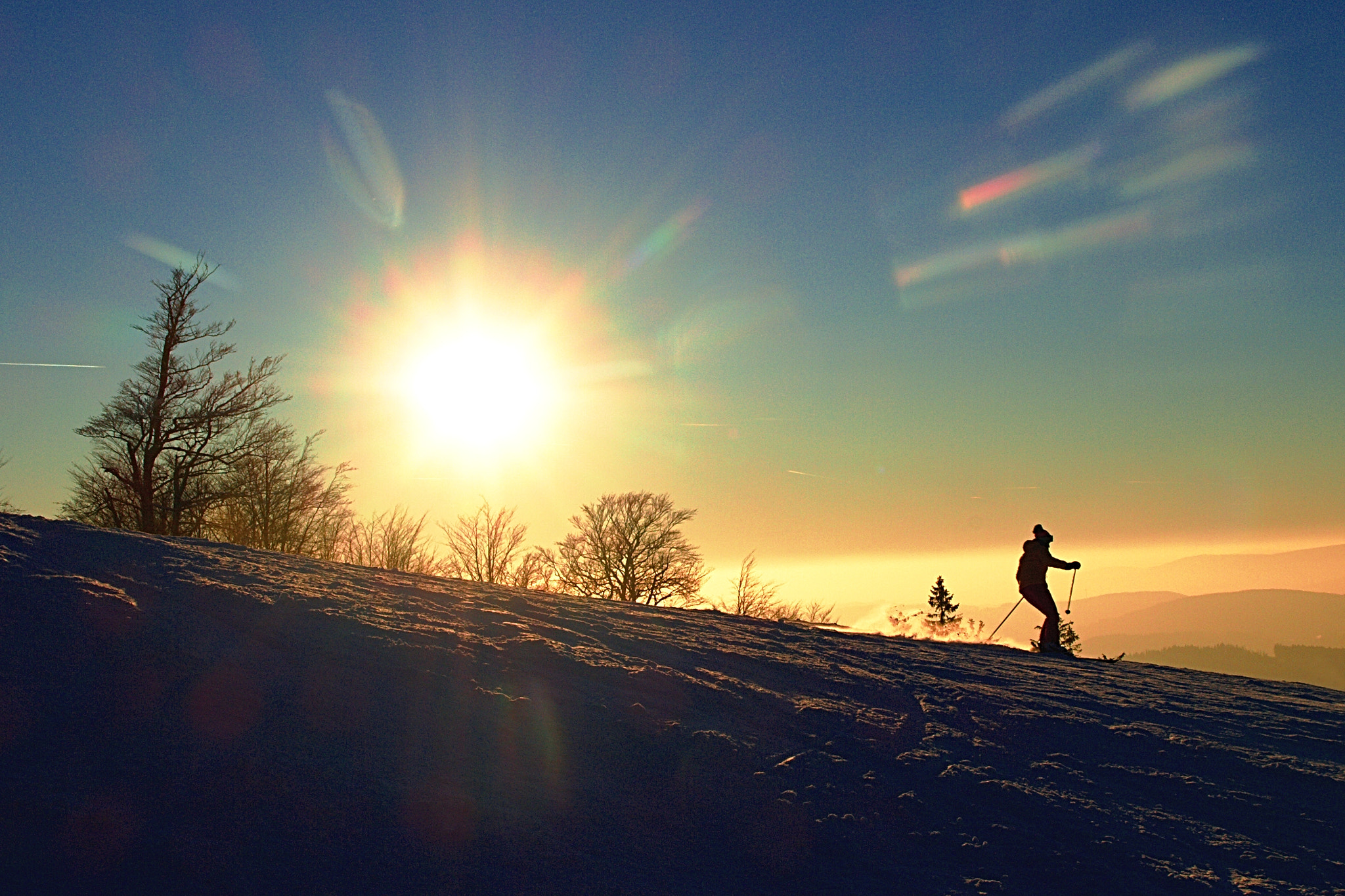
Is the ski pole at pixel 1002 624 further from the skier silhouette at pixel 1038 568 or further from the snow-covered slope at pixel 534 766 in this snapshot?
the snow-covered slope at pixel 534 766

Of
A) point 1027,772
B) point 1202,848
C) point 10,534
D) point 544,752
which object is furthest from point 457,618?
point 1202,848

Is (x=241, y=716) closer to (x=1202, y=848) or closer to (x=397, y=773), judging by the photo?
(x=397, y=773)

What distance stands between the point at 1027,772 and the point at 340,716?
365 cm

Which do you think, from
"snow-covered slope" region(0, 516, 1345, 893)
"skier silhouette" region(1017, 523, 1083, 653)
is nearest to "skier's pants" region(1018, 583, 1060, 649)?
"skier silhouette" region(1017, 523, 1083, 653)

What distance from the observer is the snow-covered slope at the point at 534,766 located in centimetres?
278

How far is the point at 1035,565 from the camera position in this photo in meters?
13.4

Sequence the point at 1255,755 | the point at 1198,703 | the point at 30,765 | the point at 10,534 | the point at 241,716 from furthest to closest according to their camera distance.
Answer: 1. the point at 1198,703
2. the point at 10,534
3. the point at 1255,755
4. the point at 241,716
5. the point at 30,765

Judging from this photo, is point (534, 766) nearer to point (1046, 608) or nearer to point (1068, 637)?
point (1046, 608)

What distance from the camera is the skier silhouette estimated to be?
13.1 m

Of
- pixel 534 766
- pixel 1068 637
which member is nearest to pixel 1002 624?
pixel 534 766

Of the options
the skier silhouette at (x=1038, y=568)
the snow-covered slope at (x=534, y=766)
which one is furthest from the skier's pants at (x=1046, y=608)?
the snow-covered slope at (x=534, y=766)

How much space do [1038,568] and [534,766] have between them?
1186 cm

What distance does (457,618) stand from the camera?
623 centimetres

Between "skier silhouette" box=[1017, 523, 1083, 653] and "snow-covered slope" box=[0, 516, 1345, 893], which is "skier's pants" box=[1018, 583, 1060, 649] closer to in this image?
"skier silhouette" box=[1017, 523, 1083, 653]
